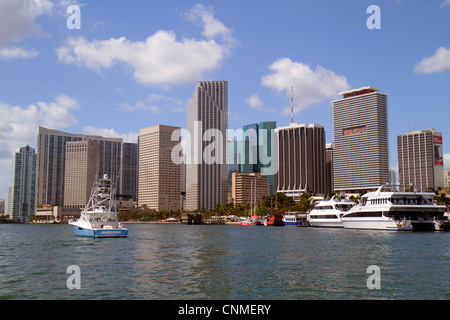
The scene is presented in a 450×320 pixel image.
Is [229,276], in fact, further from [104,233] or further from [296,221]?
[296,221]

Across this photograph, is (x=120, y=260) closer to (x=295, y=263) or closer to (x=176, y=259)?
(x=176, y=259)

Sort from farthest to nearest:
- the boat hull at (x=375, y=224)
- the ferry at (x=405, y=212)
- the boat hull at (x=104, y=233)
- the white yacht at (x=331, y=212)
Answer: the white yacht at (x=331, y=212) → the ferry at (x=405, y=212) → the boat hull at (x=375, y=224) → the boat hull at (x=104, y=233)

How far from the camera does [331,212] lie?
151 meters

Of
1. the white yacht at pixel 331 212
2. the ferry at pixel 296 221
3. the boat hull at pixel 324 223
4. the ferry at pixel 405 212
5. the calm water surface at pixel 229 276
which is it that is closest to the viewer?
the calm water surface at pixel 229 276

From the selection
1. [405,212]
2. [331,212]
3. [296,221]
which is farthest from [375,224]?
[296,221]

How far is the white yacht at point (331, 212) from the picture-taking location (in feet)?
487

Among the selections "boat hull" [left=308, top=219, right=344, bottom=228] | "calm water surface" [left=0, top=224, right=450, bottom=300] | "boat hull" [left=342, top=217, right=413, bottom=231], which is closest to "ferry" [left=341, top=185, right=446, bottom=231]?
"boat hull" [left=342, top=217, right=413, bottom=231]

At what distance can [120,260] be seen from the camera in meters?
47.8

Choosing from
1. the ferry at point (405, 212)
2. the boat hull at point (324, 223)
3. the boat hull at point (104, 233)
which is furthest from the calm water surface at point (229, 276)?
the boat hull at point (324, 223)

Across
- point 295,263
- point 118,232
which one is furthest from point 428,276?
point 118,232

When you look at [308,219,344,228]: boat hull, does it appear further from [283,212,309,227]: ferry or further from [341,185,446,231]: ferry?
[341,185,446,231]: ferry

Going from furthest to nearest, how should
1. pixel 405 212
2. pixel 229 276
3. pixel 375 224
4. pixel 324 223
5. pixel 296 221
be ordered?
pixel 296 221, pixel 324 223, pixel 375 224, pixel 405 212, pixel 229 276

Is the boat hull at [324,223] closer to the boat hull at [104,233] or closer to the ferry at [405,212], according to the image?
the ferry at [405,212]
